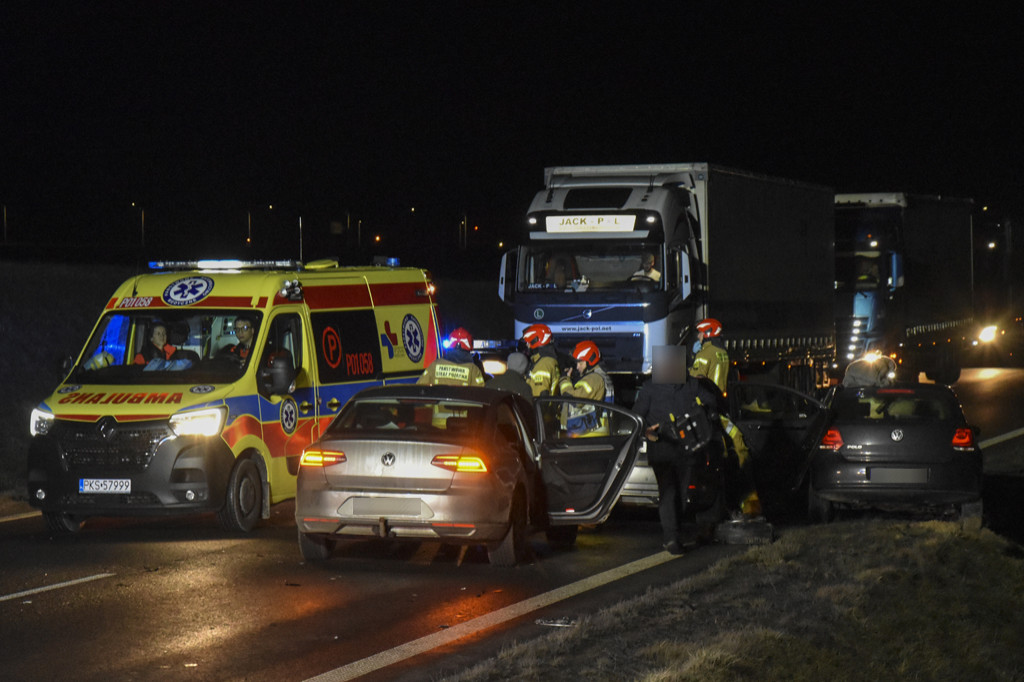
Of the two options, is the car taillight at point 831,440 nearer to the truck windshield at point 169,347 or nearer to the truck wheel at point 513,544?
the truck wheel at point 513,544

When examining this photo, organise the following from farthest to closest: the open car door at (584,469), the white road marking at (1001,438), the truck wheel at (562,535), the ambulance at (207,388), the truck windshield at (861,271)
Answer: the truck windshield at (861,271) → the white road marking at (1001,438) → the ambulance at (207,388) → the truck wheel at (562,535) → the open car door at (584,469)

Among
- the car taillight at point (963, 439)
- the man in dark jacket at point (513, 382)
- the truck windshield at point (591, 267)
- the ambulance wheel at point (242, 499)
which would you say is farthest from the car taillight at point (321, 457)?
the truck windshield at point (591, 267)

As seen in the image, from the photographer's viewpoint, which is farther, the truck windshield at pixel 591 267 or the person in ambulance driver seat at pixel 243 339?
the truck windshield at pixel 591 267

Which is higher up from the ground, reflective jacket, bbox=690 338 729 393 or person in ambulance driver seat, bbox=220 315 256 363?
person in ambulance driver seat, bbox=220 315 256 363

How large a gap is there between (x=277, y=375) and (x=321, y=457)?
2.27m

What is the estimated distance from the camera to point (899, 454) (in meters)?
11.9

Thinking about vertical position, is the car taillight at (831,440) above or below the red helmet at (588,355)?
below

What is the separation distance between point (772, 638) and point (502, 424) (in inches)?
132

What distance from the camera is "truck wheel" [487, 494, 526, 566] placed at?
997 centimetres

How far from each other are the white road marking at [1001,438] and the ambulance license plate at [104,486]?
1205 cm

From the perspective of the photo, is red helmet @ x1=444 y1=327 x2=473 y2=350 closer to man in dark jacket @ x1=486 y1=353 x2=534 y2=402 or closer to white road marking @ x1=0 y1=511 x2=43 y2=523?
man in dark jacket @ x1=486 y1=353 x2=534 y2=402

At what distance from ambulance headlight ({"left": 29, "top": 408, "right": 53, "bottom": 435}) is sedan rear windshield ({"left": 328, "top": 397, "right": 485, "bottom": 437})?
115 inches

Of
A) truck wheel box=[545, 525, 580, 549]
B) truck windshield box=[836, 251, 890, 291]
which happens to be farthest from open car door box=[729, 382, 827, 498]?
truck windshield box=[836, 251, 890, 291]

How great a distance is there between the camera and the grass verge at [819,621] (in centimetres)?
696
